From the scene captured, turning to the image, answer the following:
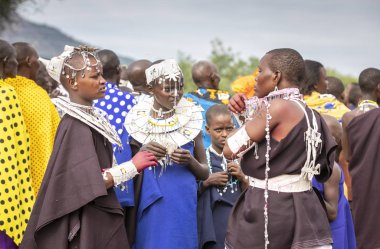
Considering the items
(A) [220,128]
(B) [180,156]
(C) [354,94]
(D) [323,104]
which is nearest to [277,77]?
(B) [180,156]

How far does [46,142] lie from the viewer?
599 cm

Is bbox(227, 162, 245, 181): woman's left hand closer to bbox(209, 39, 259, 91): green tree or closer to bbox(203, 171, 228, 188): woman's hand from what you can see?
bbox(203, 171, 228, 188): woman's hand

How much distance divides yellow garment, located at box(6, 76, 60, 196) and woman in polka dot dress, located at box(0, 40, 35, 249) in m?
0.35

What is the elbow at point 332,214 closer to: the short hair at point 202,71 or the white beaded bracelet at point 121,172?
the white beaded bracelet at point 121,172

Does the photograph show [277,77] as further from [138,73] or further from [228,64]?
[228,64]

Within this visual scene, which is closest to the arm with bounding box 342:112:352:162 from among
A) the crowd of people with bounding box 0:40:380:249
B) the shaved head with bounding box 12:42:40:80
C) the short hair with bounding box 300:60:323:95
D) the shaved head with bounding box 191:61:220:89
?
the short hair with bounding box 300:60:323:95

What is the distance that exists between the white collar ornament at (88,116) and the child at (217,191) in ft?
4.12

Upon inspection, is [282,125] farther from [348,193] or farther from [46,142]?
[348,193]

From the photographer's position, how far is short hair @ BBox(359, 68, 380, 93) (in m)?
7.87

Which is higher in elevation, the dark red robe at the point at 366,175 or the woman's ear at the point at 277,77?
the woman's ear at the point at 277,77

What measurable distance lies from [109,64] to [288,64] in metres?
2.70

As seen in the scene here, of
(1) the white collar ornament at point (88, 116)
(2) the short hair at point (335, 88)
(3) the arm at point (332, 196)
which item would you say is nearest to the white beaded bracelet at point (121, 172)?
(1) the white collar ornament at point (88, 116)

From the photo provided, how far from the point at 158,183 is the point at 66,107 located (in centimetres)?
110

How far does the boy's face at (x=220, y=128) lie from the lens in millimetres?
6355
